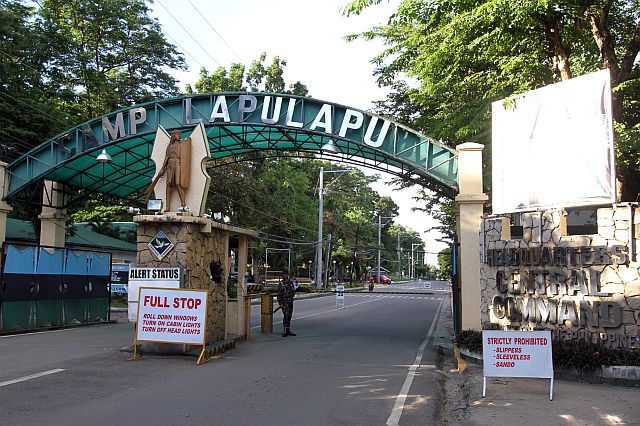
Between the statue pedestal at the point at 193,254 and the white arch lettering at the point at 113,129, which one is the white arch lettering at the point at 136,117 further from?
the statue pedestal at the point at 193,254

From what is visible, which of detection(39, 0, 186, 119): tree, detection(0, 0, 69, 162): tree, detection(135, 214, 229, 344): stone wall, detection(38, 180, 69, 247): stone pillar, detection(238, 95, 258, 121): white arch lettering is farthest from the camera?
detection(39, 0, 186, 119): tree

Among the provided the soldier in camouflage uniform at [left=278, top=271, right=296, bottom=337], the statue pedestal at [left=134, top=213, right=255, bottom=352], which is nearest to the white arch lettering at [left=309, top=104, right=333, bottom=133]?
the statue pedestal at [left=134, top=213, right=255, bottom=352]

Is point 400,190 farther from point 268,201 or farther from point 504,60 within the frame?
point 268,201

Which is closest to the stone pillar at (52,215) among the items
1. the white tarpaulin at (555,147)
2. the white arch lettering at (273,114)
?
the white arch lettering at (273,114)

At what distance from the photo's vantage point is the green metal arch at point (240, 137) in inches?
641

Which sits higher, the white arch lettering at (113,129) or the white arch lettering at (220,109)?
the white arch lettering at (220,109)

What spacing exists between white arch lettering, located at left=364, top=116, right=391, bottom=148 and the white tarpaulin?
13.5 ft

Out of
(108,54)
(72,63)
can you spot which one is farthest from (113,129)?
(108,54)

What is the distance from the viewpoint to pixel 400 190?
83.1 ft

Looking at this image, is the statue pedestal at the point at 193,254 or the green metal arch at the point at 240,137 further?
the green metal arch at the point at 240,137

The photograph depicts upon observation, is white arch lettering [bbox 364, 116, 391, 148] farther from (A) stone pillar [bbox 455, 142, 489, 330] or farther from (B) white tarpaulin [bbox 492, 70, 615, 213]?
(B) white tarpaulin [bbox 492, 70, 615, 213]

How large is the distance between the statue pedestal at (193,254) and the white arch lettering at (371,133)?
16.2 feet

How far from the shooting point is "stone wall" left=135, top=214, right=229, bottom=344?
42.6 feet

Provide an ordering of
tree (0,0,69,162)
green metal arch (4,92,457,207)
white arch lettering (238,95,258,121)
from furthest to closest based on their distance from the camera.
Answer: tree (0,0,69,162) < white arch lettering (238,95,258,121) < green metal arch (4,92,457,207)
